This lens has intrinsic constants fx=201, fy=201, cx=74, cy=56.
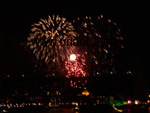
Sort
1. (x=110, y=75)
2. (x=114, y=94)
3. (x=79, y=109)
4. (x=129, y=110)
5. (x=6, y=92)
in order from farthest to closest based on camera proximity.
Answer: (x=6, y=92) < (x=110, y=75) < (x=114, y=94) < (x=79, y=109) < (x=129, y=110)

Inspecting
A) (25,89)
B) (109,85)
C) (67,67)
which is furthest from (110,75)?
(25,89)

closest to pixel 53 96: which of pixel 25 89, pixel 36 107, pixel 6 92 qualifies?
pixel 36 107

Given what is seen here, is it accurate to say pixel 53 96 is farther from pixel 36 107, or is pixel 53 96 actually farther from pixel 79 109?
pixel 79 109

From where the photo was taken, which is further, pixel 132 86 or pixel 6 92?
pixel 6 92

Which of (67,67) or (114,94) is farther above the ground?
(67,67)

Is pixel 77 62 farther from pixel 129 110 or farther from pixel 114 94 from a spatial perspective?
pixel 129 110

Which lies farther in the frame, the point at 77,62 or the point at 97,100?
the point at 77,62

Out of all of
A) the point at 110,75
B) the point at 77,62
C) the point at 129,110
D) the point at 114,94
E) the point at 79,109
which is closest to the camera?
the point at 129,110

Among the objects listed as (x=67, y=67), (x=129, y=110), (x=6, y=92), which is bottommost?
(x=129, y=110)

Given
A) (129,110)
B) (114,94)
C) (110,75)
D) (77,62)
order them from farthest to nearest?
(77,62) → (110,75) → (114,94) → (129,110)
